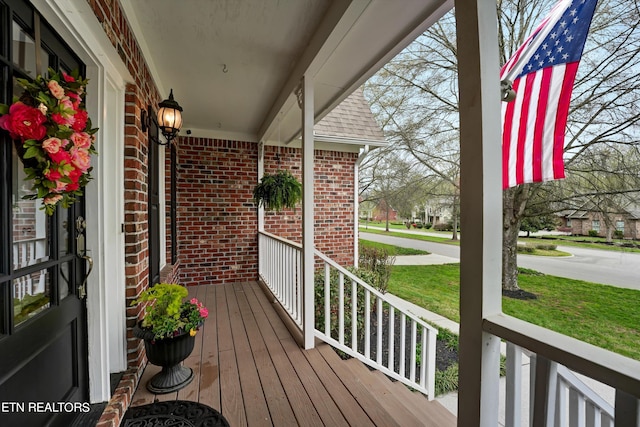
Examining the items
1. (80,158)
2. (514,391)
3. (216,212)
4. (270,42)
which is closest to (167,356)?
(80,158)

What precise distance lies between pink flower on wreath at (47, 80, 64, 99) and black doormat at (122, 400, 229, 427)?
1705mm

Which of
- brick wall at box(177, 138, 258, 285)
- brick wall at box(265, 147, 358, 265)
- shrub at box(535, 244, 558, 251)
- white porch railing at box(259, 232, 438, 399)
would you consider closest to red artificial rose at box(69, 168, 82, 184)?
white porch railing at box(259, 232, 438, 399)

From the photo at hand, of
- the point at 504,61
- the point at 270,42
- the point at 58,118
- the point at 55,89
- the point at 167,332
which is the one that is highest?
the point at 504,61

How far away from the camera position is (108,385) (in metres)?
1.64

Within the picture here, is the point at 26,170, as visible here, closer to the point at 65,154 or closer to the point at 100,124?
the point at 65,154

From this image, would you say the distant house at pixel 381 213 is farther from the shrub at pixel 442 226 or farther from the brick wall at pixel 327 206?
the brick wall at pixel 327 206

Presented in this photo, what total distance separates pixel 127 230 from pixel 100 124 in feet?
2.37

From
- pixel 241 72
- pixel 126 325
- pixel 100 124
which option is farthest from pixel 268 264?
pixel 100 124

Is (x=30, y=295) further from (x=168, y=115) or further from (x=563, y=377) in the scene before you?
(x=563, y=377)

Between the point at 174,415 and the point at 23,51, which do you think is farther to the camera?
the point at 174,415

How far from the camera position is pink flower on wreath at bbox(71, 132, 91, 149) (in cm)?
108

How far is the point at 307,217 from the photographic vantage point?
2559 mm

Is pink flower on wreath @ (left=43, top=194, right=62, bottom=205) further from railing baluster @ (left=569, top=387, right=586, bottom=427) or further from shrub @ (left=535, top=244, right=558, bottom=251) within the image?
shrub @ (left=535, top=244, right=558, bottom=251)

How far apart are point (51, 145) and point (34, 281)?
60 centimetres
